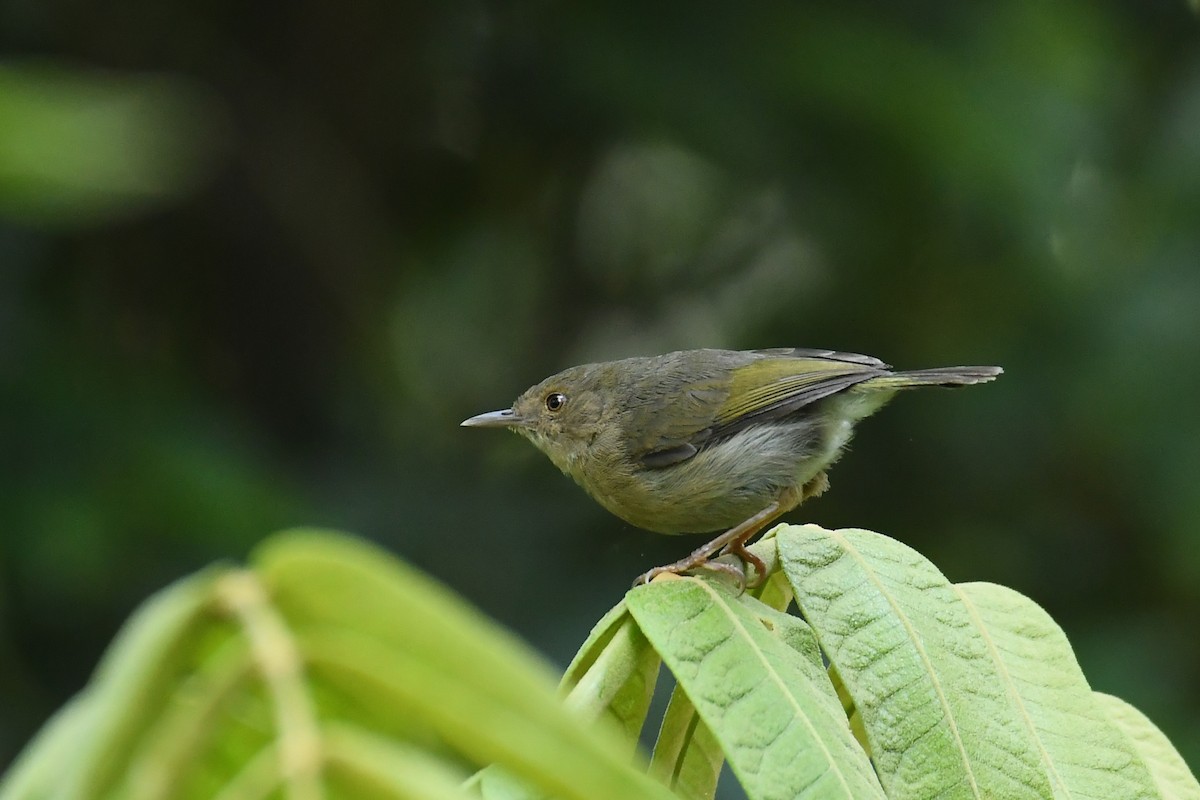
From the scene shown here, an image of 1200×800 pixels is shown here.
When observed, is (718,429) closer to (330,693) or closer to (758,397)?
(758,397)

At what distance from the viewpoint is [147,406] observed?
504 cm

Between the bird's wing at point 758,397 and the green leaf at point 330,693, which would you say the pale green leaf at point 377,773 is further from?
the bird's wing at point 758,397

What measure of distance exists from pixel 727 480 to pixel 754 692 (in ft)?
8.82

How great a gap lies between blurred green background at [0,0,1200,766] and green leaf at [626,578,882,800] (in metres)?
3.28

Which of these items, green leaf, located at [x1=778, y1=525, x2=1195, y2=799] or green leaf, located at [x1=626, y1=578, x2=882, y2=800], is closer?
green leaf, located at [x1=626, y1=578, x2=882, y2=800]

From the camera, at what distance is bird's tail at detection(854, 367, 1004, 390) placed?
4277 millimetres

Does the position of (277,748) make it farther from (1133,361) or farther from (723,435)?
(1133,361)

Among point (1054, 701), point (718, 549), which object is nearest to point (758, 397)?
point (718, 549)

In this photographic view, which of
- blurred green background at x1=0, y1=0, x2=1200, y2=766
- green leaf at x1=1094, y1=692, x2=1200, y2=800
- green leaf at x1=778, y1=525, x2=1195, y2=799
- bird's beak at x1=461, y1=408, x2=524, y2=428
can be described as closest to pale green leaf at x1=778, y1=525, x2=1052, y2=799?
green leaf at x1=778, y1=525, x2=1195, y2=799

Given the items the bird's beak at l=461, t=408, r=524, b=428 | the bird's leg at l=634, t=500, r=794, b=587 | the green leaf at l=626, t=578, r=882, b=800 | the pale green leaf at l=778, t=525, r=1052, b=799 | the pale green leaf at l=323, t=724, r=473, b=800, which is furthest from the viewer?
the bird's beak at l=461, t=408, r=524, b=428

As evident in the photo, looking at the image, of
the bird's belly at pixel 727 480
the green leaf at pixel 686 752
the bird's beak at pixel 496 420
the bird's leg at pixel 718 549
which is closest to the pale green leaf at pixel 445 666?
the green leaf at pixel 686 752

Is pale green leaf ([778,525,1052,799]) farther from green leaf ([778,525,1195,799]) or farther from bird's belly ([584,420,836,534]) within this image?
bird's belly ([584,420,836,534])

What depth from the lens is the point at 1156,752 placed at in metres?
1.91

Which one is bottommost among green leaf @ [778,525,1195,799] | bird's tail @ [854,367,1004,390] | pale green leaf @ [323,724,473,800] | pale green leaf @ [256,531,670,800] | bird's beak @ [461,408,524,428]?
bird's beak @ [461,408,524,428]
